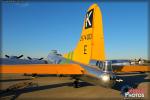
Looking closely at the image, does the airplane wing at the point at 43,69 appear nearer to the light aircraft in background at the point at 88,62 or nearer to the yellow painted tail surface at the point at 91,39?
the light aircraft in background at the point at 88,62

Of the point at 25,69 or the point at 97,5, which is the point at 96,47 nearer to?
the point at 97,5

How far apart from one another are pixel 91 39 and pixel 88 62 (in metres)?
2.23

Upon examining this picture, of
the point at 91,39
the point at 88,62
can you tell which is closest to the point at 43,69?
the point at 88,62

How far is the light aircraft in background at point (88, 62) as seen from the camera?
Answer: 1814 centimetres

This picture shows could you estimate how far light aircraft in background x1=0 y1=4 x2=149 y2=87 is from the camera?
714 inches

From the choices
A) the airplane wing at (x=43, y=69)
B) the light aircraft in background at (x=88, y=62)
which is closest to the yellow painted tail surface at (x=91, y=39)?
the light aircraft in background at (x=88, y=62)

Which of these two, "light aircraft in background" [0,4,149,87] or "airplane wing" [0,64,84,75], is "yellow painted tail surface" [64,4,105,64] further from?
"airplane wing" [0,64,84,75]

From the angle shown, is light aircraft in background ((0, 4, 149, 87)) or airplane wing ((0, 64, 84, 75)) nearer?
light aircraft in background ((0, 4, 149, 87))

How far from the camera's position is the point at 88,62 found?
2092 centimetres

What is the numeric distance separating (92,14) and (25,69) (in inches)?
321

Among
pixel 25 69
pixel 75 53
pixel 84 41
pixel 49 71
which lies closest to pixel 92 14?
pixel 84 41

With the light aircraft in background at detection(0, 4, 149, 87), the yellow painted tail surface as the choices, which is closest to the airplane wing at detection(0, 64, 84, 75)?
the light aircraft in background at detection(0, 4, 149, 87)

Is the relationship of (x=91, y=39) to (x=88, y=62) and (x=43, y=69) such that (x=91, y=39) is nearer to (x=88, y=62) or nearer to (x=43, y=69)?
(x=88, y=62)

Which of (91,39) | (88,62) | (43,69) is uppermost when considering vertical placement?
(91,39)
